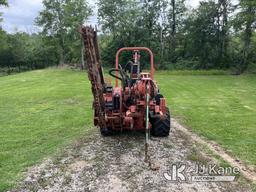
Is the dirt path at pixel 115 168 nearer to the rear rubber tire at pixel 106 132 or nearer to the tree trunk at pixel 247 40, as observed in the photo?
the rear rubber tire at pixel 106 132

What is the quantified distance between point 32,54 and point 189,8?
18469mm

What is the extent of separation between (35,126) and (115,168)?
11.9ft

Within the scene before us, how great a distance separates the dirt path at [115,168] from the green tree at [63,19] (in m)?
22.9

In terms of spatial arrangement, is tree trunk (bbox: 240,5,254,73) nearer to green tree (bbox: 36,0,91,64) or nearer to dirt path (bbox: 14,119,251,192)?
green tree (bbox: 36,0,91,64)

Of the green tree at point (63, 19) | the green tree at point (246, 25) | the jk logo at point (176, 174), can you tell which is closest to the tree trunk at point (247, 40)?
the green tree at point (246, 25)

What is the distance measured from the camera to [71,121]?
773 cm

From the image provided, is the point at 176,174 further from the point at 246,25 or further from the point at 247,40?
the point at 247,40

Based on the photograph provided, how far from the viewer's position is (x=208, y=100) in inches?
437

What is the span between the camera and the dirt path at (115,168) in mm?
3793

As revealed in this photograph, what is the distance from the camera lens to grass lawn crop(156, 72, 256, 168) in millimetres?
5711

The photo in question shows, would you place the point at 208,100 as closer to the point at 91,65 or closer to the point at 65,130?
the point at 65,130

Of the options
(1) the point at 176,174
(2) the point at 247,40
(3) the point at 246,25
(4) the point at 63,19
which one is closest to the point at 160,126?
(1) the point at 176,174

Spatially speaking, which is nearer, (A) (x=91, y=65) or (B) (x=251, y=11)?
(A) (x=91, y=65)

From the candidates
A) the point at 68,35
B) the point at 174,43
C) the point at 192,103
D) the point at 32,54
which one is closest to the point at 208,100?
the point at 192,103
